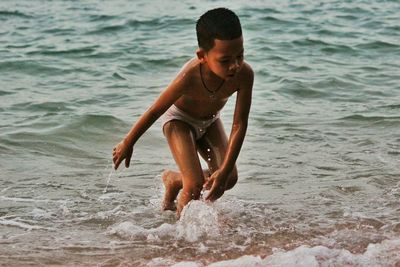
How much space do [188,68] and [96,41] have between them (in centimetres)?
898

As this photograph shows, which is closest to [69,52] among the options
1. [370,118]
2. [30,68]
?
[30,68]

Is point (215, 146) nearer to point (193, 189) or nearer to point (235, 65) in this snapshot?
point (193, 189)

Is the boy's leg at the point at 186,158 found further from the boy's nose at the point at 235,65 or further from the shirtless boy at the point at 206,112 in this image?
the boy's nose at the point at 235,65

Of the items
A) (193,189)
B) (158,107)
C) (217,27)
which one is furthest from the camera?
(193,189)

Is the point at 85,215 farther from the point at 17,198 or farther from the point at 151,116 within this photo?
the point at 151,116

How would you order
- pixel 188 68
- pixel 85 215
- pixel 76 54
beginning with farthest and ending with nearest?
pixel 76 54 < pixel 85 215 < pixel 188 68

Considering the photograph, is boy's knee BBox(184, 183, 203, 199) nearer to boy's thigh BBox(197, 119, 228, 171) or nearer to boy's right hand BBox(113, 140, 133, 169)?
boy's thigh BBox(197, 119, 228, 171)

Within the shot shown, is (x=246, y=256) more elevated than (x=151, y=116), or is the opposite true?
(x=151, y=116)

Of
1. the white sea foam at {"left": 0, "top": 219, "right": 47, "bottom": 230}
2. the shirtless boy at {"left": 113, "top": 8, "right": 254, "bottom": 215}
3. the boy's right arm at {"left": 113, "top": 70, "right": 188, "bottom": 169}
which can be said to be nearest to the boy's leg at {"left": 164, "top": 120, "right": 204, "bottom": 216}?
the shirtless boy at {"left": 113, "top": 8, "right": 254, "bottom": 215}

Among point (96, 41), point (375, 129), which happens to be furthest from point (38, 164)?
point (96, 41)

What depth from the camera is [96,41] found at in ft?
44.4

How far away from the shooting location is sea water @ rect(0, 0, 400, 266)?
482 cm

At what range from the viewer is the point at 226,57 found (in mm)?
4418

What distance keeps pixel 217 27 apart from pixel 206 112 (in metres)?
0.86
